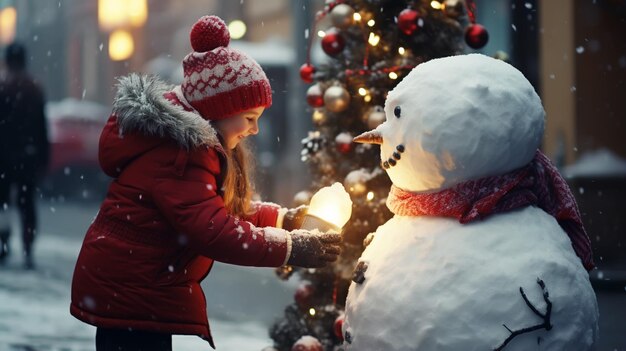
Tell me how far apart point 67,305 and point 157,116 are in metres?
4.60

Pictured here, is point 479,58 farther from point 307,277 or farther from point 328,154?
point 307,277

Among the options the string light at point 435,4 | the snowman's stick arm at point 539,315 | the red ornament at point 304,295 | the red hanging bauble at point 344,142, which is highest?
the string light at point 435,4

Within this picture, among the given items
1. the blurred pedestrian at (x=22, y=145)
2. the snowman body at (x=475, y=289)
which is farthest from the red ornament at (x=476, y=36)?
the blurred pedestrian at (x=22, y=145)

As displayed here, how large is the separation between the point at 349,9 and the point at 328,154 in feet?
2.53

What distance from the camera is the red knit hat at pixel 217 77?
355cm

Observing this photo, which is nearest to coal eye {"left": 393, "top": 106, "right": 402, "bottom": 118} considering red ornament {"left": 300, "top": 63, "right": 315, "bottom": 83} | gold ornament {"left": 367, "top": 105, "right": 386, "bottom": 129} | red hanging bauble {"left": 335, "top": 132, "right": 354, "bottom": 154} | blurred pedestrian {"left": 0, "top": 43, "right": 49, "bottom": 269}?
gold ornament {"left": 367, "top": 105, "right": 386, "bottom": 129}

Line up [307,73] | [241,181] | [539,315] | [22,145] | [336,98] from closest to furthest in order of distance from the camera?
[539,315], [241,181], [336,98], [307,73], [22,145]

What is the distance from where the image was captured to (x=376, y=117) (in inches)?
178

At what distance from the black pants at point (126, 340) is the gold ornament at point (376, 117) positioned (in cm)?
157

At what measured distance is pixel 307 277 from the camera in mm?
5000

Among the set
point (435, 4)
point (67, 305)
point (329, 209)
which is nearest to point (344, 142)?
point (435, 4)

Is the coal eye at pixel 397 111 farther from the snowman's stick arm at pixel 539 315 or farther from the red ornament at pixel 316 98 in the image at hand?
the red ornament at pixel 316 98

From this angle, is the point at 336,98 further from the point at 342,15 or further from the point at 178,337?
the point at 178,337

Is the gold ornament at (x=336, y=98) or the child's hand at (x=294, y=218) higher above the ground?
the gold ornament at (x=336, y=98)
